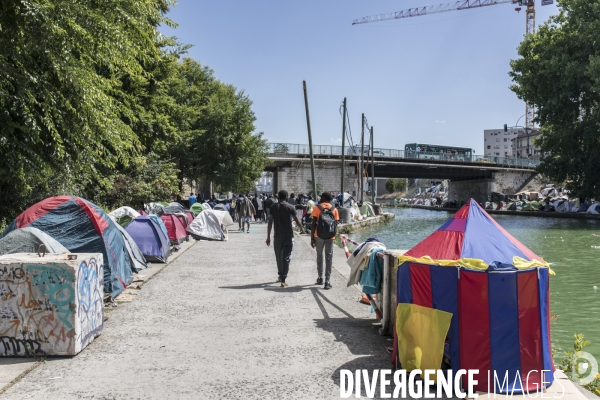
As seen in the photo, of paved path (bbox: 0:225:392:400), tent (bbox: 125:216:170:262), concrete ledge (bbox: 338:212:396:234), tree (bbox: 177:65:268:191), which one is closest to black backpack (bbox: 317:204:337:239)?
paved path (bbox: 0:225:392:400)

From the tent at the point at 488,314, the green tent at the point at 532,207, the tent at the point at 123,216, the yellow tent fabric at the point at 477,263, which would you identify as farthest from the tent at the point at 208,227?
the green tent at the point at 532,207

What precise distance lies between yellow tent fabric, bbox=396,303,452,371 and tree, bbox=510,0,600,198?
3878 centimetres

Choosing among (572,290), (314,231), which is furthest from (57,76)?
(572,290)

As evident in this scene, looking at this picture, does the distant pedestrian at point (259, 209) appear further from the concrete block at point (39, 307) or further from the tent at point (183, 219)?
the concrete block at point (39, 307)

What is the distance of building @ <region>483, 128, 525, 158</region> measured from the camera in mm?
166238

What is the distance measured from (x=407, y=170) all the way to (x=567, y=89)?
28946 mm

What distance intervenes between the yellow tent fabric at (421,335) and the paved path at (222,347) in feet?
1.46

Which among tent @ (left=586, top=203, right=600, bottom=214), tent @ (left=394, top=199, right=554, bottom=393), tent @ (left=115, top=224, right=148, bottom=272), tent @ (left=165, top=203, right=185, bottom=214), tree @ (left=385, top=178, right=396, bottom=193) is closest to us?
tent @ (left=394, top=199, right=554, bottom=393)

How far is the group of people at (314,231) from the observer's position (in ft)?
33.6

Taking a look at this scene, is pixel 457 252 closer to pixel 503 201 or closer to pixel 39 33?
pixel 39 33

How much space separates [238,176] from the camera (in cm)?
4041

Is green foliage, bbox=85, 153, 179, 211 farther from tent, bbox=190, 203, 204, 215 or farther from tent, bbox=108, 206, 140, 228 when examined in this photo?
tent, bbox=108, 206, 140, 228

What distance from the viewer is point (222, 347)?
640 centimetres

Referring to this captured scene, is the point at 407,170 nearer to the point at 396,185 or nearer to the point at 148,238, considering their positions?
the point at 148,238
